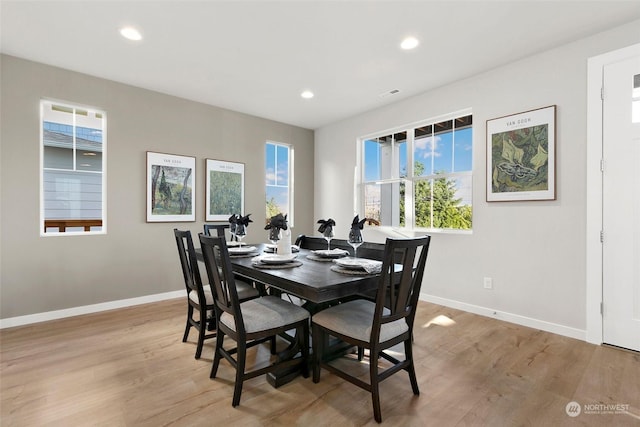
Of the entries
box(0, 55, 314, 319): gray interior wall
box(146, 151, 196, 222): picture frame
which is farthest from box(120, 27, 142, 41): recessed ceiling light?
box(146, 151, 196, 222): picture frame

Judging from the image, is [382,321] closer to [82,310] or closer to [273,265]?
[273,265]

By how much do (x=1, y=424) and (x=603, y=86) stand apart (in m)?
4.85

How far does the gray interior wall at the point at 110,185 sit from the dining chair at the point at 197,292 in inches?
62.7

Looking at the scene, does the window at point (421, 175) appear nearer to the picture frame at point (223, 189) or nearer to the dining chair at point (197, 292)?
the picture frame at point (223, 189)

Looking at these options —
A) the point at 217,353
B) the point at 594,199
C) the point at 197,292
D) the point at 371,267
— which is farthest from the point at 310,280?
the point at 594,199

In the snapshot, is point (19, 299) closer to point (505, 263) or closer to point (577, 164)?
point (505, 263)

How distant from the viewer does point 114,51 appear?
114 inches

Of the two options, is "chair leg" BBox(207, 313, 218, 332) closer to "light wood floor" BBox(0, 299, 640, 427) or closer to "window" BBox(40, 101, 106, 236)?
"light wood floor" BBox(0, 299, 640, 427)

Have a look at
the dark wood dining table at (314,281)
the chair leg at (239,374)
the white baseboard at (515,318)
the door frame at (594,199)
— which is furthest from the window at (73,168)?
the door frame at (594,199)

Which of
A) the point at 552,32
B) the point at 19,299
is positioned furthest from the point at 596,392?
the point at 19,299

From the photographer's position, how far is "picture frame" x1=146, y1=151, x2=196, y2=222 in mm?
3842

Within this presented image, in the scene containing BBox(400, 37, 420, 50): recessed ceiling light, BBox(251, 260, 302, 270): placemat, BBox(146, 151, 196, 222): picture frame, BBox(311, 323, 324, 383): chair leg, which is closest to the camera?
BBox(311, 323, 324, 383): chair leg

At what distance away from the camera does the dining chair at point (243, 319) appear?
174cm

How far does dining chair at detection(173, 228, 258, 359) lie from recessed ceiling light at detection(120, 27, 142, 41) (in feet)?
5.82
